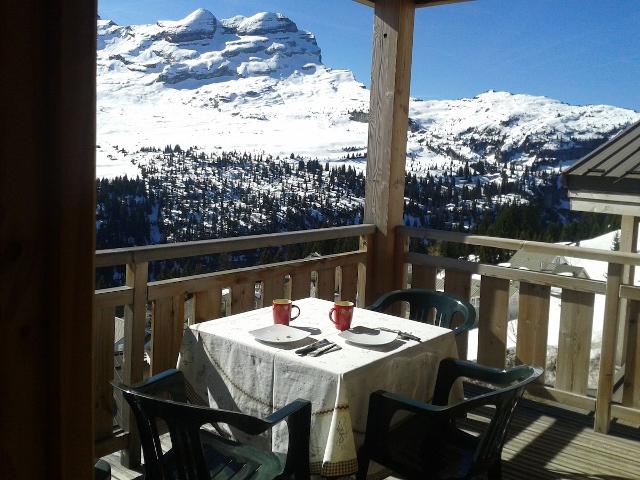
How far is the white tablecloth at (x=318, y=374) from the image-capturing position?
76.9 inches

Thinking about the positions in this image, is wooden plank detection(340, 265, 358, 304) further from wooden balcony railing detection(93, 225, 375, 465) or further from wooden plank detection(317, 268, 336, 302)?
wooden balcony railing detection(93, 225, 375, 465)

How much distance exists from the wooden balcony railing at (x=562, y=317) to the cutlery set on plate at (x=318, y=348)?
1.74 m

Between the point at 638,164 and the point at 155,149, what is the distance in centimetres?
724

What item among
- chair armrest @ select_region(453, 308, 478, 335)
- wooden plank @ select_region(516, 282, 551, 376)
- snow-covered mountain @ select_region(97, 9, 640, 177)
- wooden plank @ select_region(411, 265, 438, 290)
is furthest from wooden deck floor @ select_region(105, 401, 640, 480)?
snow-covered mountain @ select_region(97, 9, 640, 177)

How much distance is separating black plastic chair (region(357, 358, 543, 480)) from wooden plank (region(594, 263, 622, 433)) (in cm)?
137

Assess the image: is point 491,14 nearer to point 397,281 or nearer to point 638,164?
point 638,164

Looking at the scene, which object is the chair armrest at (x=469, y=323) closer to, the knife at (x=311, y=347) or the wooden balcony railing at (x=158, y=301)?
the knife at (x=311, y=347)

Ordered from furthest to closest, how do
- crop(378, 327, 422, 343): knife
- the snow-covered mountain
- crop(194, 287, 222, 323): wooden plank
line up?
the snow-covered mountain → crop(194, 287, 222, 323): wooden plank → crop(378, 327, 422, 343): knife

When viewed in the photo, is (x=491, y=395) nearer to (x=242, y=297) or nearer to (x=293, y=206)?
(x=242, y=297)

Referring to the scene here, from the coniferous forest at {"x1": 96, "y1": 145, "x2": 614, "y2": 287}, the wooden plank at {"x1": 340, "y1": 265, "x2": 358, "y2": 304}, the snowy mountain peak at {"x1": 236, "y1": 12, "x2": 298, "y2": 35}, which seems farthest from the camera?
the snowy mountain peak at {"x1": 236, "y1": 12, "x2": 298, "y2": 35}

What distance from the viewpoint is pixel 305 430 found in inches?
75.1

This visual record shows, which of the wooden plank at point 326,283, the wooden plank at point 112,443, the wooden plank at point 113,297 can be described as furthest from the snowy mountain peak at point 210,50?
the wooden plank at point 112,443

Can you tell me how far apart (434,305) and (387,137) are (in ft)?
4.57

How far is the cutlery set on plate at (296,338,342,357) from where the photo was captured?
2119 millimetres
